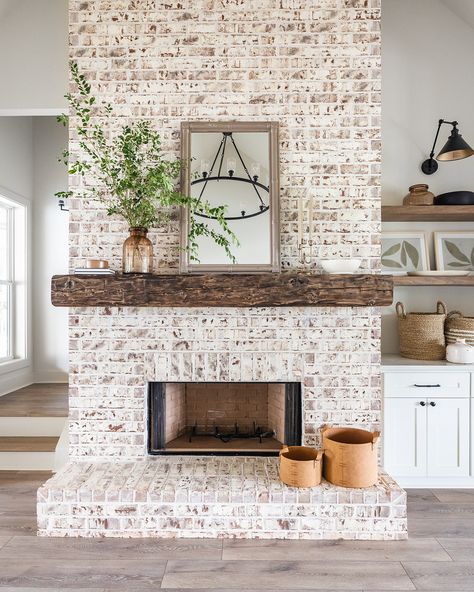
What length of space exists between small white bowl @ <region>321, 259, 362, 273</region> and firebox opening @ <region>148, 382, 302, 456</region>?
0.72 meters

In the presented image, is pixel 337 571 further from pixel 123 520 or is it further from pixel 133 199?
pixel 133 199

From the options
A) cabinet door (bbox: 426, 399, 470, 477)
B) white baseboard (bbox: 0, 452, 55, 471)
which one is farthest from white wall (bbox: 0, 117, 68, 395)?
cabinet door (bbox: 426, 399, 470, 477)

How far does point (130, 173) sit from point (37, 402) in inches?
91.4

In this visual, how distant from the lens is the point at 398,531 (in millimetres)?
2168

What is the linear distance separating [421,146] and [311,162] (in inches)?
44.7

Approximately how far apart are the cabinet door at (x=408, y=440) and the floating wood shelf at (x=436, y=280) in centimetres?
77

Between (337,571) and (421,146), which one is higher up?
(421,146)

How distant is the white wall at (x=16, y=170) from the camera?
412 cm

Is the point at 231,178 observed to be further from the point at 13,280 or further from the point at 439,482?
the point at 13,280

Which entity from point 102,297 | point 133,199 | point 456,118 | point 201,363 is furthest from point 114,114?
point 456,118

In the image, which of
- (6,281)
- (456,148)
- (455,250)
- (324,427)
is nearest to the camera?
(324,427)

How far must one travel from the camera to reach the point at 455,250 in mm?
3178

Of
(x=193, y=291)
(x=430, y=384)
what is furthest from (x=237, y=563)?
(x=430, y=384)

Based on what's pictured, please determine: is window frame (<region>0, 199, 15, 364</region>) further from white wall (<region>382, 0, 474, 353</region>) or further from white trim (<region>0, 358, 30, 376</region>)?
white wall (<region>382, 0, 474, 353</region>)
